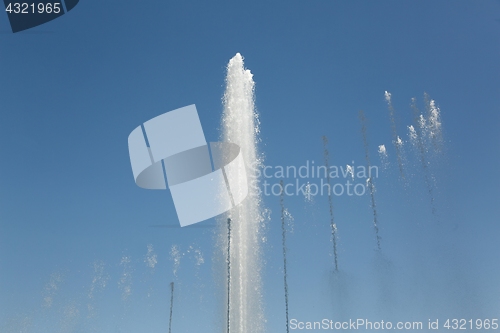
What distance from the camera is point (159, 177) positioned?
50.3 m

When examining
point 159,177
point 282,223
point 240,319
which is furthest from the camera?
point 282,223

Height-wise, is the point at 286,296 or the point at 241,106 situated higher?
the point at 241,106

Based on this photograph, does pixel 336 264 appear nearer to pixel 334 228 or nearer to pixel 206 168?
pixel 334 228

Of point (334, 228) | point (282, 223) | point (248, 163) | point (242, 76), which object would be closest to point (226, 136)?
point (248, 163)

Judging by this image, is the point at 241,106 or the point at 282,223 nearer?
the point at 241,106

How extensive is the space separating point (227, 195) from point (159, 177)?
837cm

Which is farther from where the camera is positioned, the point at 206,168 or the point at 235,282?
the point at 206,168

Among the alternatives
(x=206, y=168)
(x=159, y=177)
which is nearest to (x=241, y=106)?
(x=206, y=168)

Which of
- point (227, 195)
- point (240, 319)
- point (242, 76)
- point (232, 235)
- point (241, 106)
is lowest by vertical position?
point (240, 319)

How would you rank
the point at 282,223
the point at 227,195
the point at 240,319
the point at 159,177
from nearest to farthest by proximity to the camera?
the point at 240,319 < the point at 227,195 < the point at 159,177 < the point at 282,223

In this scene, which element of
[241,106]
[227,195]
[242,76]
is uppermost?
[242,76]

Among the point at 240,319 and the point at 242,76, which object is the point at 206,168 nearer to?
the point at 242,76

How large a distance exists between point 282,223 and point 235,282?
13117 millimetres

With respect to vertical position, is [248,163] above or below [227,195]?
above
